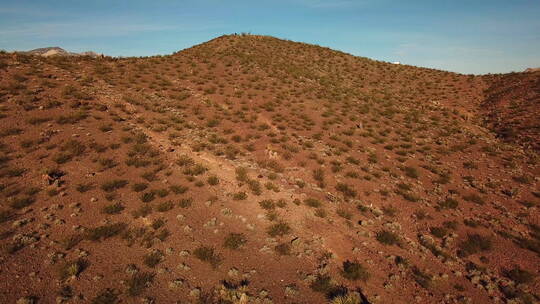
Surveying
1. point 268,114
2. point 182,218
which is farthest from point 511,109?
point 182,218

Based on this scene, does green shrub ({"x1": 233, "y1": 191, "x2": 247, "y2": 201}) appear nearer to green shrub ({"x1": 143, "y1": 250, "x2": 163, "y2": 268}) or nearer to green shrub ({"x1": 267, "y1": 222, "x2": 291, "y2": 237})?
green shrub ({"x1": 267, "y1": 222, "x2": 291, "y2": 237})

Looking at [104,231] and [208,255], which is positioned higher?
[104,231]

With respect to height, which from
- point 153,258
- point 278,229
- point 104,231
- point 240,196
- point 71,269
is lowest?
point 153,258

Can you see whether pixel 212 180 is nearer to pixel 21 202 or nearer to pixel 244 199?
pixel 244 199

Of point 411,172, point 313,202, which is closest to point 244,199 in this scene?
point 313,202

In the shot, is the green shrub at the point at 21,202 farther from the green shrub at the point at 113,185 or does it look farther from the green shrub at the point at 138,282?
the green shrub at the point at 138,282

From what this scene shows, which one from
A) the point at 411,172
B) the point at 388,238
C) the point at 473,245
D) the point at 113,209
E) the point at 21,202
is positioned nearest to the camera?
the point at 21,202

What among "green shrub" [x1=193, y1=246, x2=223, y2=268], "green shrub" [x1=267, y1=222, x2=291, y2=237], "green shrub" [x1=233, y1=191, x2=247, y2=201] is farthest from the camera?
"green shrub" [x1=233, y1=191, x2=247, y2=201]

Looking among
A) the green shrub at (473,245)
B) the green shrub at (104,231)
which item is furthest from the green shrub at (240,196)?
the green shrub at (473,245)

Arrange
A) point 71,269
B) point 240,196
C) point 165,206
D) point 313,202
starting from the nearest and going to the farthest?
point 71,269 < point 165,206 < point 240,196 < point 313,202

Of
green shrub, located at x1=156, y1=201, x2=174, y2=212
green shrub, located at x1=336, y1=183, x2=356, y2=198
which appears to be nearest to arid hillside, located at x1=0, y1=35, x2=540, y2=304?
green shrub, located at x1=156, y1=201, x2=174, y2=212
